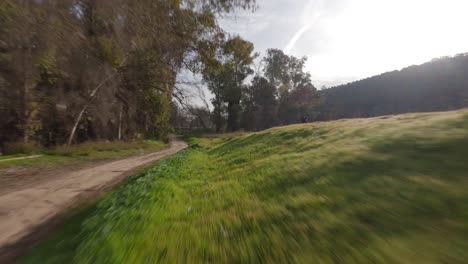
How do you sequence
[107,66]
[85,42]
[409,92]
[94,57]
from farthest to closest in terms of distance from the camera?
[409,92] → [107,66] → [94,57] → [85,42]

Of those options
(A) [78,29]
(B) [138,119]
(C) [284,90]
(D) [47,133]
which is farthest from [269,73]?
(A) [78,29]

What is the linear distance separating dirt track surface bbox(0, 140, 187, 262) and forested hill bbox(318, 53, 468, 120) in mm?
44995

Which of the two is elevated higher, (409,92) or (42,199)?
(409,92)

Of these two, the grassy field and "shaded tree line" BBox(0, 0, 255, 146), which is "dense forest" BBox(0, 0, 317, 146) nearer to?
"shaded tree line" BBox(0, 0, 255, 146)

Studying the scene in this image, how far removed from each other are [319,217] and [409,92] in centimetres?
6544

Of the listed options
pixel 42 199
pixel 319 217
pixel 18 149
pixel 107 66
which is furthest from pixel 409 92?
pixel 18 149

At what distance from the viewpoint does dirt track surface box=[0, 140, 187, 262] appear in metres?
4.51

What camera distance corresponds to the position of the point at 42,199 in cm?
633

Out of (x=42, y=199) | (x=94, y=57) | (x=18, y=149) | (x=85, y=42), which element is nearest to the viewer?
(x=42, y=199)

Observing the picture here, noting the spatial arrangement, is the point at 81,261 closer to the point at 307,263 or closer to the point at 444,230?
the point at 307,263

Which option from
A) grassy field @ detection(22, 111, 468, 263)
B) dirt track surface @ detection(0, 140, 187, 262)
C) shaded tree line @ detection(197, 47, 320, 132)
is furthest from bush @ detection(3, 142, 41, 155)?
shaded tree line @ detection(197, 47, 320, 132)

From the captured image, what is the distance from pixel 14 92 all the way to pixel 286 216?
1667 centimetres

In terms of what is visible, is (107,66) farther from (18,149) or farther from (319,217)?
(319,217)

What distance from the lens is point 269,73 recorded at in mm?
64500
